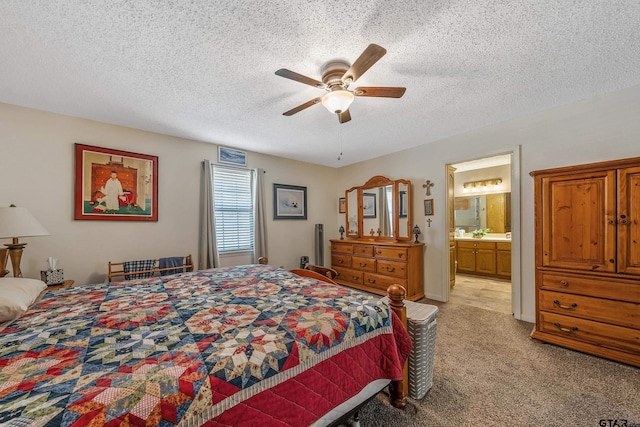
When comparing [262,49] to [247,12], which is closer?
[247,12]

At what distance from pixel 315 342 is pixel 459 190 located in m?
6.35

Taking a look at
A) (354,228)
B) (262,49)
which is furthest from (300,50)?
(354,228)

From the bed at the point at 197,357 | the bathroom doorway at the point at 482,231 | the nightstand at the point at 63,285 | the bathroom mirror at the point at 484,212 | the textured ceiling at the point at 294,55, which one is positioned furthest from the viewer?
the bathroom mirror at the point at 484,212

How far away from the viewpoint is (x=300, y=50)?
1.74 meters

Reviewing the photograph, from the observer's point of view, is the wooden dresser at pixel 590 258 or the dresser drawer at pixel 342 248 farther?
the dresser drawer at pixel 342 248

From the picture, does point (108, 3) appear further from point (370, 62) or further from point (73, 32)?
point (370, 62)

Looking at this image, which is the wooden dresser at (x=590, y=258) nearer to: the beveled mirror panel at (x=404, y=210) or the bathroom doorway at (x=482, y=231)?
the bathroom doorway at (x=482, y=231)

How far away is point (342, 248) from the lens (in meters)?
4.73

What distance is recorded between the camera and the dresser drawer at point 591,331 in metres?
1.99

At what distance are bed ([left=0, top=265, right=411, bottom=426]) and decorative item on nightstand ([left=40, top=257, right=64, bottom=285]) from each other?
32.8 inches

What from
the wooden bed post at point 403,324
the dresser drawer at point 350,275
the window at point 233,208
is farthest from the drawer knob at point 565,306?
the window at point 233,208

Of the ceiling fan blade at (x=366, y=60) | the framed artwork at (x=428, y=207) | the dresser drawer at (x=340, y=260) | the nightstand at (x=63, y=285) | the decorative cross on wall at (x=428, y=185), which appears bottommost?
the dresser drawer at (x=340, y=260)

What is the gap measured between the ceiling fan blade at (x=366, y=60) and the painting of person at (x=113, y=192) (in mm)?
2887

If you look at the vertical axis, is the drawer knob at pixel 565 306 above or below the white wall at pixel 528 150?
below
